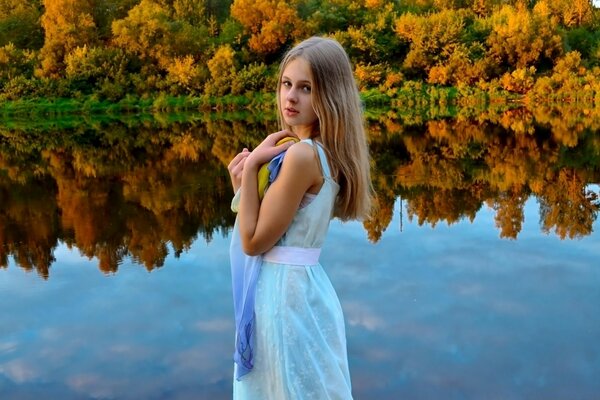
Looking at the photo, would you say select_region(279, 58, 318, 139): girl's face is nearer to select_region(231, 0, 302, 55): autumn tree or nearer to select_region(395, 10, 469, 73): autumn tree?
select_region(395, 10, 469, 73): autumn tree

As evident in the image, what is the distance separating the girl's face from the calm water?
64.6 inches

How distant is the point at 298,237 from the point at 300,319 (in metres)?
0.19


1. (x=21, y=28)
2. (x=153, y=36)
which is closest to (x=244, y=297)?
(x=153, y=36)

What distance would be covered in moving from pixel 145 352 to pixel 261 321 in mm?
2013

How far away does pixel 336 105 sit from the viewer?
1.57 m

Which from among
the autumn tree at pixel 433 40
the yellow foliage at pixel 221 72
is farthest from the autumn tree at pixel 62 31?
the autumn tree at pixel 433 40

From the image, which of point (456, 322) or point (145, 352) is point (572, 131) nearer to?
point (456, 322)

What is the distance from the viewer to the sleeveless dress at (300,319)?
1.54 meters

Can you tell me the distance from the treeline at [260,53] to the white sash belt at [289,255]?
26.2 meters

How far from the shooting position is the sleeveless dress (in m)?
1.54

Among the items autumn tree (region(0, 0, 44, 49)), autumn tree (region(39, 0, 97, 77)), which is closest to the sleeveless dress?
autumn tree (region(39, 0, 97, 77))

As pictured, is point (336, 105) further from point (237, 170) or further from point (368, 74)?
point (368, 74)

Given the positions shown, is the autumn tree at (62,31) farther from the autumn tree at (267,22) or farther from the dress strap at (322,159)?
the dress strap at (322,159)

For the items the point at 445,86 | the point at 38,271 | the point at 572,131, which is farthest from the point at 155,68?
the point at 38,271
